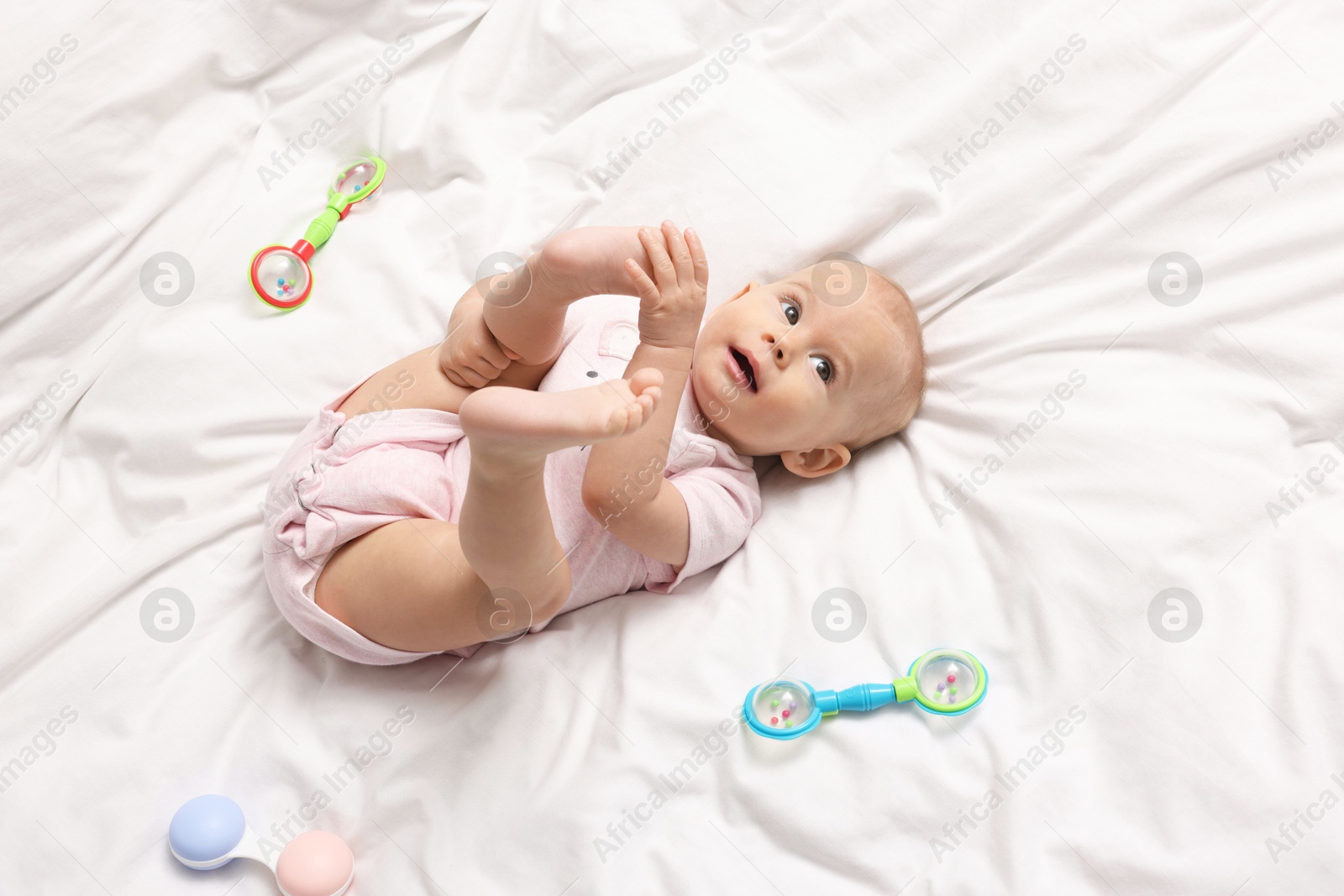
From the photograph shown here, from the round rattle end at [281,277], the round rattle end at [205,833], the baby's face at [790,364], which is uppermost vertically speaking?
the round rattle end at [281,277]

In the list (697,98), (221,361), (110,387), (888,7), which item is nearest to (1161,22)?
(888,7)

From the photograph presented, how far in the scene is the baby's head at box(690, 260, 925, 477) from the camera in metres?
1.35

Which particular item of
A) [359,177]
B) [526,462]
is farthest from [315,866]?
[359,177]

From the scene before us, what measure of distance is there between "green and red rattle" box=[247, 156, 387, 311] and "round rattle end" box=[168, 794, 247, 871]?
0.75 metres

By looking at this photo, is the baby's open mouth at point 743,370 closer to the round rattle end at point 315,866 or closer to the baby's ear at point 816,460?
the baby's ear at point 816,460

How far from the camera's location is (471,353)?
1396mm

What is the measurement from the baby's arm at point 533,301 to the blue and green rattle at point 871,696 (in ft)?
1.77

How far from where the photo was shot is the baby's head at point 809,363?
1346 mm

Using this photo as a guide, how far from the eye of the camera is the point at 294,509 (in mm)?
1264

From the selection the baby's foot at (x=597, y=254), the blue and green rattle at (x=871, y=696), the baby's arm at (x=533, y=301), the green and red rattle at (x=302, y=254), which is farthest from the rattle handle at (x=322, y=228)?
the blue and green rattle at (x=871, y=696)

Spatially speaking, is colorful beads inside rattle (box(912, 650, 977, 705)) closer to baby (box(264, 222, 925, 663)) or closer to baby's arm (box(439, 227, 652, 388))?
baby (box(264, 222, 925, 663))

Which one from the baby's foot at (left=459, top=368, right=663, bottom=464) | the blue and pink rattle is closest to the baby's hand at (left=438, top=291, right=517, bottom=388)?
the baby's foot at (left=459, top=368, right=663, bottom=464)

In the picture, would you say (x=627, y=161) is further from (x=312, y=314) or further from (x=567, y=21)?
(x=312, y=314)

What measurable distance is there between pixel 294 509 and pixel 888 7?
4.03ft
